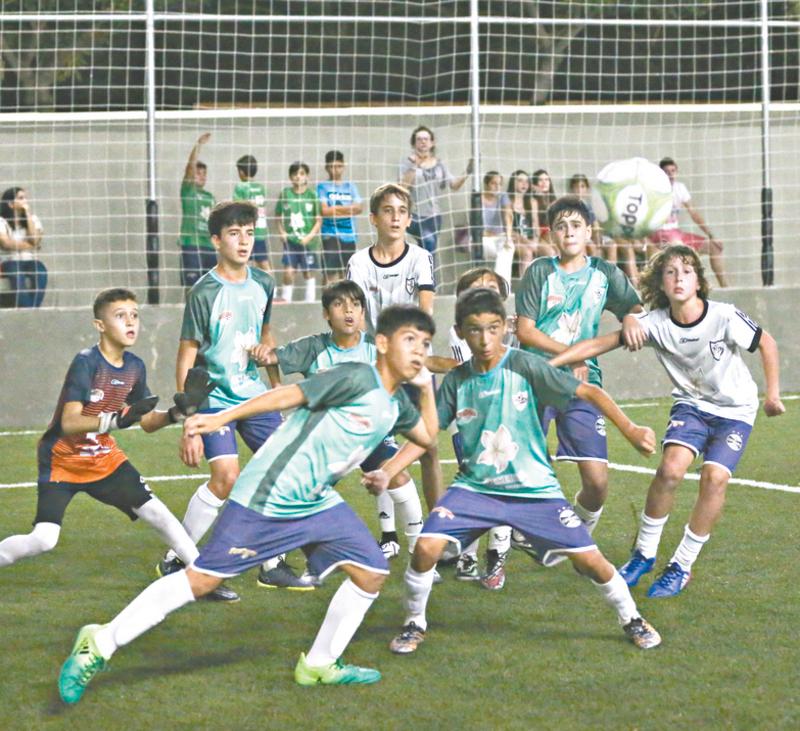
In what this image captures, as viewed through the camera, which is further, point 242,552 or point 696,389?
point 696,389

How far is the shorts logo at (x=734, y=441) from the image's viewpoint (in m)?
6.46

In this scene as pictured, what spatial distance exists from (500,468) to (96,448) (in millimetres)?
1965

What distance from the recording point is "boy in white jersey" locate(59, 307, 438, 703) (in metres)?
4.91

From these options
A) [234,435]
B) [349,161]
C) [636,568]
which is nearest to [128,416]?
[234,435]

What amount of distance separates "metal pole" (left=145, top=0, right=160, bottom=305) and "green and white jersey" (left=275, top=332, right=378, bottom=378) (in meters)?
5.97

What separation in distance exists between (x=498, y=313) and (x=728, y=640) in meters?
1.57

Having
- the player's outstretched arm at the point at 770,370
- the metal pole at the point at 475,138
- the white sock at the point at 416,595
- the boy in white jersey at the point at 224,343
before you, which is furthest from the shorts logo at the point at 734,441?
the metal pole at the point at 475,138

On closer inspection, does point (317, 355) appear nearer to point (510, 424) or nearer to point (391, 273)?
point (391, 273)

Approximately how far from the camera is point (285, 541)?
502 cm

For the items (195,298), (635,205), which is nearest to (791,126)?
(635,205)

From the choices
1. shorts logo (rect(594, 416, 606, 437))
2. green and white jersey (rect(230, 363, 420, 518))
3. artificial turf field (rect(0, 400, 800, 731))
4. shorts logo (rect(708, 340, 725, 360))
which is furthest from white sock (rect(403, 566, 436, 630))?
shorts logo (rect(708, 340, 725, 360))

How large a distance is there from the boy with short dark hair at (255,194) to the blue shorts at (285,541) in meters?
8.28

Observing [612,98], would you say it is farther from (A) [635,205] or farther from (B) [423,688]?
(B) [423,688]

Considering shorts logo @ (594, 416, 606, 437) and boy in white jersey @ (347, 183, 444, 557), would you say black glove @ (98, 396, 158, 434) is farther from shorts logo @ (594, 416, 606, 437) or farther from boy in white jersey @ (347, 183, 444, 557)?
shorts logo @ (594, 416, 606, 437)
